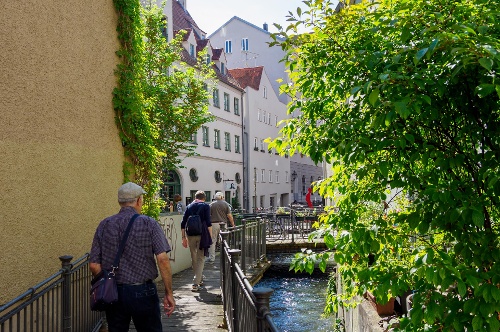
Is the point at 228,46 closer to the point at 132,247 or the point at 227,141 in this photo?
the point at 227,141

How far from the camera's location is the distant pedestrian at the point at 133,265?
473cm

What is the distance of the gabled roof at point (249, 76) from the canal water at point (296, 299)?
96.7 feet

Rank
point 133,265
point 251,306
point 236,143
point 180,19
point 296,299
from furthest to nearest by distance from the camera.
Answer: point 236,143 → point 180,19 → point 296,299 → point 133,265 → point 251,306

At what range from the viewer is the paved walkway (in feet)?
25.8

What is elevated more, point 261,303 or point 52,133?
point 52,133

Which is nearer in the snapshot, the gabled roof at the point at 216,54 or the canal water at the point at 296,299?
the canal water at the point at 296,299

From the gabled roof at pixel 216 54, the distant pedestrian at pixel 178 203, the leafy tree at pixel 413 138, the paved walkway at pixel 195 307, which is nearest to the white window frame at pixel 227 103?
the gabled roof at pixel 216 54

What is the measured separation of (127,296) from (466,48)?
3.32m

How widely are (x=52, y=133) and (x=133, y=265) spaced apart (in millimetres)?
3148

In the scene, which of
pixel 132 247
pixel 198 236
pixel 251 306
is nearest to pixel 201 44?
pixel 198 236

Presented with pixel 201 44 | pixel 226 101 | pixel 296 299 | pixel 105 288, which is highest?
pixel 201 44

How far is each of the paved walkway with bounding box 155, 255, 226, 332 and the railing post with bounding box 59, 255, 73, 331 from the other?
7.11 ft

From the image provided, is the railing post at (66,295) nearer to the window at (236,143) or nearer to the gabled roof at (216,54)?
the gabled roof at (216,54)

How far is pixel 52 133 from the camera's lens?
7160mm
